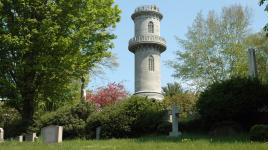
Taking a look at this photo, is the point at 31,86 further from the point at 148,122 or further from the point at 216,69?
the point at 216,69

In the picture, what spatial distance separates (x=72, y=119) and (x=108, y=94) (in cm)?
1817

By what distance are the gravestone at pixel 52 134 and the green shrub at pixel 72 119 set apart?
569cm

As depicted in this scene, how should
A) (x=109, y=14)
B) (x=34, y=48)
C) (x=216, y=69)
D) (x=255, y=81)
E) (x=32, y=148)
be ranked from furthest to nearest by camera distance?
(x=216, y=69) → (x=109, y=14) → (x=34, y=48) → (x=255, y=81) → (x=32, y=148)

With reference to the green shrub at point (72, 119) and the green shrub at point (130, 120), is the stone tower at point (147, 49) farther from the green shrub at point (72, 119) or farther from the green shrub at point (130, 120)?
the green shrub at point (130, 120)

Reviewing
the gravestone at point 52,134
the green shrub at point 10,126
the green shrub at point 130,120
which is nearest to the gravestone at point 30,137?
the green shrub at point 10,126

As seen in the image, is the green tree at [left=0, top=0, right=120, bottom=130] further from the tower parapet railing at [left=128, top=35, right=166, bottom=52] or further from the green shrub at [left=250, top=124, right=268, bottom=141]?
the tower parapet railing at [left=128, top=35, right=166, bottom=52]

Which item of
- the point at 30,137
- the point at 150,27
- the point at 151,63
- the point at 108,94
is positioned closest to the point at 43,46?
the point at 30,137

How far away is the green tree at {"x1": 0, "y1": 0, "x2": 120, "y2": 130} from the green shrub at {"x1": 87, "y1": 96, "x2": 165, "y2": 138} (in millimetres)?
3933

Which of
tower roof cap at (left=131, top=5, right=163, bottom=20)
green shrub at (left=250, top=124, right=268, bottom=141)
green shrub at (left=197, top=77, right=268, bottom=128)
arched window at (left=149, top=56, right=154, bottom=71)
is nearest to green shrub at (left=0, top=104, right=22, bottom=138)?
green shrub at (left=197, top=77, right=268, bottom=128)

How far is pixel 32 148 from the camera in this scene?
1566 cm

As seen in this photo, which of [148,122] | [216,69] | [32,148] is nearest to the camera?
[32,148]

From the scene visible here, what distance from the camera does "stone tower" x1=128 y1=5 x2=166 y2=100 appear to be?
5278 centimetres

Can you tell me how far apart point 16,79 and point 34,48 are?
7.90 ft

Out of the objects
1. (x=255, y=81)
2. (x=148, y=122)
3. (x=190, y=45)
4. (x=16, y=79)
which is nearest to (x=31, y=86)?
(x=16, y=79)
